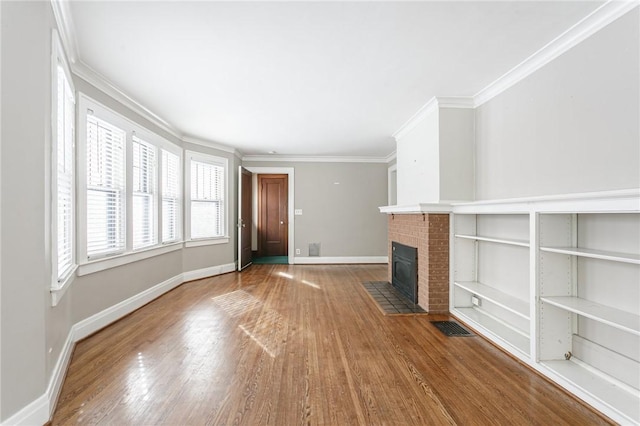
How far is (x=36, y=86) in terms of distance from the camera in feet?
5.31

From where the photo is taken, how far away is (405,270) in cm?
407

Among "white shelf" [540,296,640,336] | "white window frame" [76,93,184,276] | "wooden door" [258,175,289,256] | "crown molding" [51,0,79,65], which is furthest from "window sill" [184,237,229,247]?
"white shelf" [540,296,640,336]

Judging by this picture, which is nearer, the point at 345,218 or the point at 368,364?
the point at 368,364

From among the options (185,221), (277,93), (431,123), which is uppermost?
(277,93)

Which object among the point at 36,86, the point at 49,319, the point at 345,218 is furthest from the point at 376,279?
the point at 36,86

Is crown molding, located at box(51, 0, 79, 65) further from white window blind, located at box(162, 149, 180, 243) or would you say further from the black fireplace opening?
the black fireplace opening

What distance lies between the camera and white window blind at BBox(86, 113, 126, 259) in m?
2.82

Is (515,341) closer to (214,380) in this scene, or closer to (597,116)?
(597,116)

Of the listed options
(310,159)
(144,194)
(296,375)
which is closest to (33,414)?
(296,375)

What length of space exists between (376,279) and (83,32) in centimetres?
492

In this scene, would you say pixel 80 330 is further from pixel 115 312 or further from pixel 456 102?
pixel 456 102

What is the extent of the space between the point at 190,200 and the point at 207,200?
1.27 feet

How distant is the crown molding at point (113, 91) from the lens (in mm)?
2627

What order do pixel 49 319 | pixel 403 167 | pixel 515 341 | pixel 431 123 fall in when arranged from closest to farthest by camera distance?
pixel 49 319 → pixel 515 341 → pixel 431 123 → pixel 403 167
